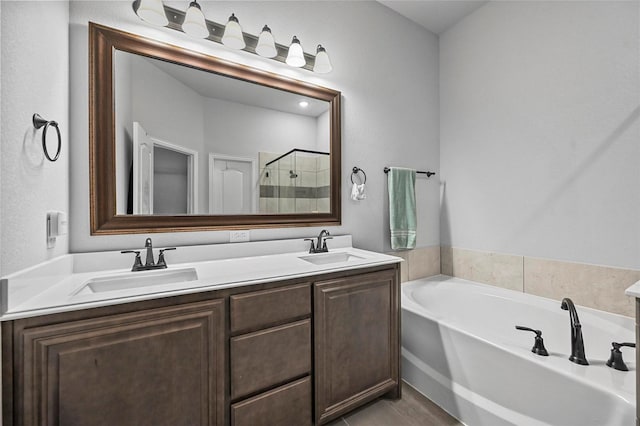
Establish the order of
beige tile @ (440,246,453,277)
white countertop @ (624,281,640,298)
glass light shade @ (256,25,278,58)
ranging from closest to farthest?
white countertop @ (624,281,640,298) < glass light shade @ (256,25,278,58) < beige tile @ (440,246,453,277)

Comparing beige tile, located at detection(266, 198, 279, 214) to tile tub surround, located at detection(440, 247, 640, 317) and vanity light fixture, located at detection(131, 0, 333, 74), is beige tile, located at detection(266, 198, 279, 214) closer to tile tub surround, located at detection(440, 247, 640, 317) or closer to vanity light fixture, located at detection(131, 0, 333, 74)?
vanity light fixture, located at detection(131, 0, 333, 74)

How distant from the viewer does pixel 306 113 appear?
1929 millimetres

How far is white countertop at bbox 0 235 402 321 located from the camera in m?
0.84

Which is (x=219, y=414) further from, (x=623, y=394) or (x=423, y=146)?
(x=423, y=146)

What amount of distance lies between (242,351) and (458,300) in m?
1.87

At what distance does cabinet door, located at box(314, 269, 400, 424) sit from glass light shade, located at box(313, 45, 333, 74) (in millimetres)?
1420

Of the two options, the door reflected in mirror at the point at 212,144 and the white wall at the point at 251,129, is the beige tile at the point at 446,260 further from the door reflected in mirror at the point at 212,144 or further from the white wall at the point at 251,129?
the white wall at the point at 251,129

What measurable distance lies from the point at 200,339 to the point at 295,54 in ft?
5.60


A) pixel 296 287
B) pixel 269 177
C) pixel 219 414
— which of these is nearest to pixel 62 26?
pixel 269 177

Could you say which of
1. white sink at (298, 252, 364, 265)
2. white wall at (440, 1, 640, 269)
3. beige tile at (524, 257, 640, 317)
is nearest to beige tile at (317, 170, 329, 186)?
white sink at (298, 252, 364, 265)

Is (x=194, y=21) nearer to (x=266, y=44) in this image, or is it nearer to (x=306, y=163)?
(x=266, y=44)

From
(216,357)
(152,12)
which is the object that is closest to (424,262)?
(216,357)

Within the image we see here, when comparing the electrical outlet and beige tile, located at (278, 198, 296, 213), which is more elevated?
beige tile, located at (278, 198, 296, 213)

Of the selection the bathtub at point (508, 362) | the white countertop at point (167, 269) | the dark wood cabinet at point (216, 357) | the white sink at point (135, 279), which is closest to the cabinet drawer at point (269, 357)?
the dark wood cabinet at point (216, 357)
